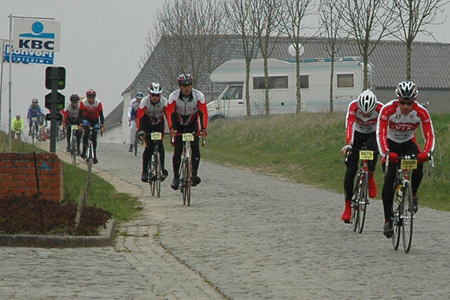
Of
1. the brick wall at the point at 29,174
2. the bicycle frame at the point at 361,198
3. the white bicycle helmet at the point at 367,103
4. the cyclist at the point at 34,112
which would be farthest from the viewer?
the cyclist at the point at 34,112

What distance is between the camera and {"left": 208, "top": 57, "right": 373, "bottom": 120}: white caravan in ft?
139

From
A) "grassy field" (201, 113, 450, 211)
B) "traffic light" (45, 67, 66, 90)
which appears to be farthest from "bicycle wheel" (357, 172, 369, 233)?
"traffic light" (45, 67, 66, 90)

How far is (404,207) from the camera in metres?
9.95

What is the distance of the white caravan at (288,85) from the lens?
139ft

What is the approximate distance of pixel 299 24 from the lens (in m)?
38.0

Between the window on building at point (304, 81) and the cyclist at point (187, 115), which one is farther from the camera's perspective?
the window on building at point (304, 81)

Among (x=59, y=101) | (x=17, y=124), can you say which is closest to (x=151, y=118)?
(x=59, y=101)

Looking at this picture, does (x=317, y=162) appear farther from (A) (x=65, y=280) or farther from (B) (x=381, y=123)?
(A) (x=65, y=280)

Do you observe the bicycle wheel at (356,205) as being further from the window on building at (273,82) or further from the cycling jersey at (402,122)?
the window on building at (273,82)

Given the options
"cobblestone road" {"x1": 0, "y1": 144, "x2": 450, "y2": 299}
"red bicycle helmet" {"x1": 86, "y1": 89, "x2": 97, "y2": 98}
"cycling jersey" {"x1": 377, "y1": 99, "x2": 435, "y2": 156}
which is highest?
"red bicycle helmet" {"x1": 86, "y1": 89, "x2": 97, "y2": 98}

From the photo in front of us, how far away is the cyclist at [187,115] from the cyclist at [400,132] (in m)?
4.85

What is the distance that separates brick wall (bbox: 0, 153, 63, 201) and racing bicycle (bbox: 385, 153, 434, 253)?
5285 millimetres

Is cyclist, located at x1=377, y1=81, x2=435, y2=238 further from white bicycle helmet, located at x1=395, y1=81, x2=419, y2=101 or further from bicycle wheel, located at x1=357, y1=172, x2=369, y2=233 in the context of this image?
bicycle wheel, located at x1=357, y1=172, x2=369, y2=233

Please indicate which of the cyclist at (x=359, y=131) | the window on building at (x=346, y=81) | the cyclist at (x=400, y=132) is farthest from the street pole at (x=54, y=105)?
the window on building at (x=346, y=81)
